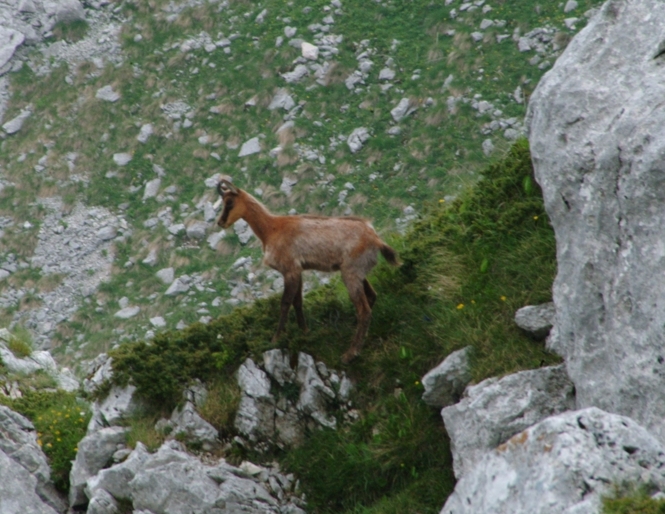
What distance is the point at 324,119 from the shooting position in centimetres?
2295

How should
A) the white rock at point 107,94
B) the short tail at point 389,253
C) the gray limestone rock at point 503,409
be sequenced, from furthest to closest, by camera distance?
the white rock at point 107,94 → the short tail at point 389,253 → the gray limestone rock at point 503,409

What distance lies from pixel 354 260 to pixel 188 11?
Result: 20.3 metres

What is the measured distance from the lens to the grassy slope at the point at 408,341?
28.7ft

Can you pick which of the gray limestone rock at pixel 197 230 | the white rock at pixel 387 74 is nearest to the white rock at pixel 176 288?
the gray limestone rock at pixel 197 230

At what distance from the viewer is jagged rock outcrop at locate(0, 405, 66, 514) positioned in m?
9.59

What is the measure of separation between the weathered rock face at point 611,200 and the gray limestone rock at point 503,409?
62cm

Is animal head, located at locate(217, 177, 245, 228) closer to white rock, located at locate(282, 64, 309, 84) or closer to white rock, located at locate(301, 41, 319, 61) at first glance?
white rock, located at locate(282, 64, 309, 84)

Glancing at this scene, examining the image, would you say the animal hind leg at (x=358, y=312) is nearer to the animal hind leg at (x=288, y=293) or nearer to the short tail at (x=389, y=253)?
the short tail at (x=389, y=253)

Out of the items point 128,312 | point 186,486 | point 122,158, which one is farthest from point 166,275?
point 186,486

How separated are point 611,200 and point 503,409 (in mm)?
2390

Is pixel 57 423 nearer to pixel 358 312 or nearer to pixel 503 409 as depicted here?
pixel 358 312

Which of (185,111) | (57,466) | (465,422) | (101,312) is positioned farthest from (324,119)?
(465,422)

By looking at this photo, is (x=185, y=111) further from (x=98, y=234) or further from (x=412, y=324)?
(x=412, y=324)

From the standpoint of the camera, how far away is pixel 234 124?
23.6 m
